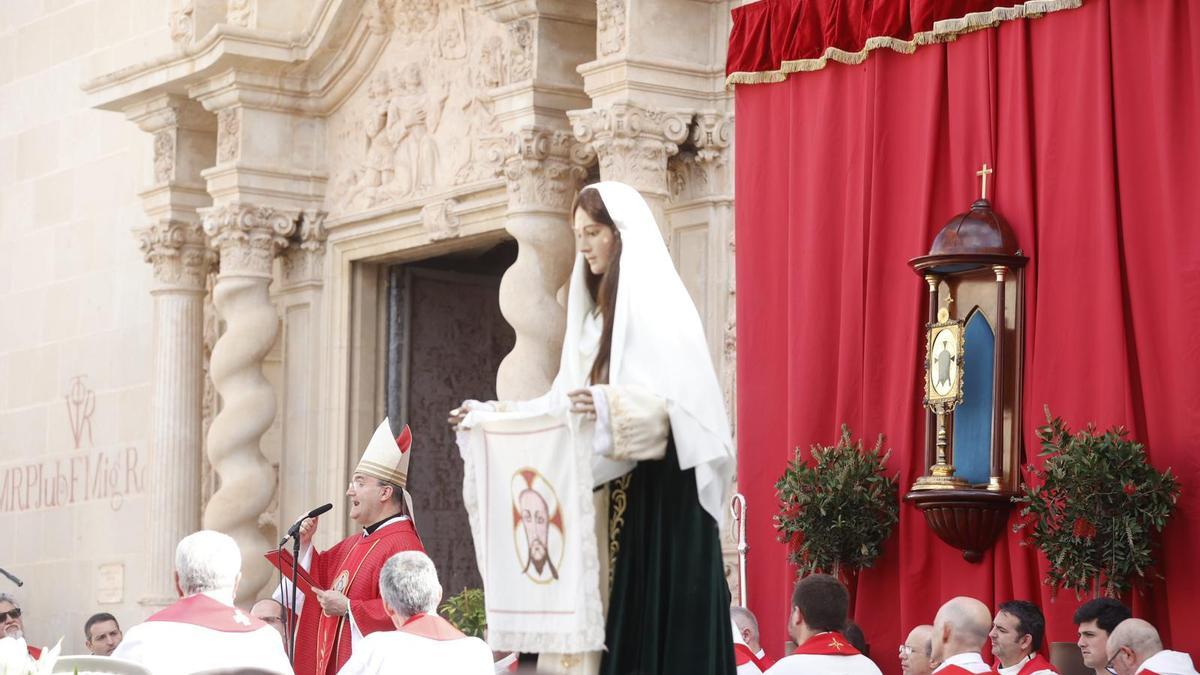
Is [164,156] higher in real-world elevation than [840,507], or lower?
higher

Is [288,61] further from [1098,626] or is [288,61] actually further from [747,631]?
[1098,626]

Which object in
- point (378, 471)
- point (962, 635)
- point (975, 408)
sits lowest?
point (962, 635)

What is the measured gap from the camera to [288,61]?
12852 mm

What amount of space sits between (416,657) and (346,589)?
2349mm

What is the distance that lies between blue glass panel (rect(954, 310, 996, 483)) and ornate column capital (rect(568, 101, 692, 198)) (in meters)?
2.01

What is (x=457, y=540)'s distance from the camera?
43.7 ft

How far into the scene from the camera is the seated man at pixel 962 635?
7621 millimetres

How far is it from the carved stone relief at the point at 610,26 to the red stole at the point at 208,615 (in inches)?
179

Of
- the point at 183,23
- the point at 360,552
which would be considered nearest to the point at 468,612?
the point at 360,552

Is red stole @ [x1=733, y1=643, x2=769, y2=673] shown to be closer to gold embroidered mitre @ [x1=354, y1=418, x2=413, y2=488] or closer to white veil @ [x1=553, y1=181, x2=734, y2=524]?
gold embroidered mitre @ [x1=354, y1=418, x2=413, y2=488]

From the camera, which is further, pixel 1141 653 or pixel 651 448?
pixel 1141 653

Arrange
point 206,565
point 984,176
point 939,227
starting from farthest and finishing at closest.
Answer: point 939,227
point 984,176
point 206,565

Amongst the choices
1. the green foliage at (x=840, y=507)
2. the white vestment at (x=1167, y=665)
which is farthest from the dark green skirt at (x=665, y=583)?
the green foliage at (x=840, y=507)

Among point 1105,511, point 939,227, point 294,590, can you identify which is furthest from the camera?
point 939,227
